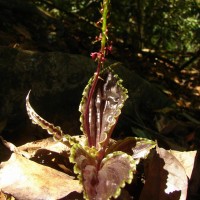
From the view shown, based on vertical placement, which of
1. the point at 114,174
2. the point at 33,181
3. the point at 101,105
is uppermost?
the point at 101,105

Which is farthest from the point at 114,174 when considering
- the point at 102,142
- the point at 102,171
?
the point at 102,142

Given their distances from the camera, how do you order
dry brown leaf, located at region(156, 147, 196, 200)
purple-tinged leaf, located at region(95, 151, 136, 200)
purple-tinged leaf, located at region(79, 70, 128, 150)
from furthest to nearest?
purple-tinged leaf, located at region(79, 70, 128, 150) < dry brown leaf, located at region(156, 147, 196, 200) < purple-tinged leaf, located at region(95, 151, 136, 200)

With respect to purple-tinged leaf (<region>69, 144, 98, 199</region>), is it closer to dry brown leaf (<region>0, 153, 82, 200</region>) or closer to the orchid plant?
the orchid plant

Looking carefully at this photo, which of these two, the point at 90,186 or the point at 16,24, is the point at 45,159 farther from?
the point at 16,24

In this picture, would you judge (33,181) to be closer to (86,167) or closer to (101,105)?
(86,167)

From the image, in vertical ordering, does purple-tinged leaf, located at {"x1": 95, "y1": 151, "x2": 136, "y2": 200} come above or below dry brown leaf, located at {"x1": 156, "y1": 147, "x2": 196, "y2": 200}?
above

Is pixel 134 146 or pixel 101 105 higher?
pixel 101 105

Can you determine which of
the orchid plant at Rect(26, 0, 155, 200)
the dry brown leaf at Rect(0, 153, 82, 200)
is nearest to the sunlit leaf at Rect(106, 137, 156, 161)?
the orchid plant at Rect(26, 0, 155, 200)
